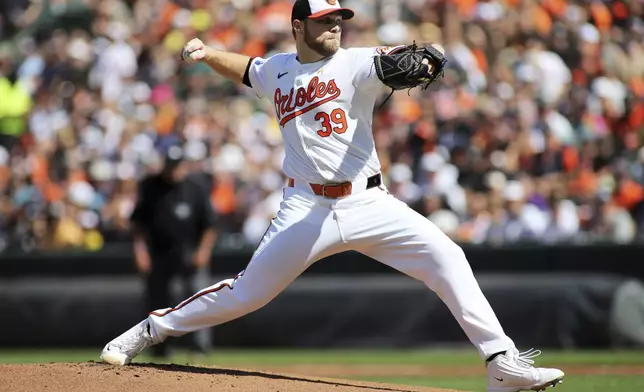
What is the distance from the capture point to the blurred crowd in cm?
1460

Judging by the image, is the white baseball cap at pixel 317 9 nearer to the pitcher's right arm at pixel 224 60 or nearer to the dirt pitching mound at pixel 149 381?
the pitcher's right arm at pixel 224 60

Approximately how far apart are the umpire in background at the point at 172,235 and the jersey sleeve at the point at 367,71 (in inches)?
241

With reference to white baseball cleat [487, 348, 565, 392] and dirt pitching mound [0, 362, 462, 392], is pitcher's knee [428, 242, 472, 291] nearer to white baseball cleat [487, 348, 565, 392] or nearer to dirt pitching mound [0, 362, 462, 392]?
white baseball cleat [487, 348, 565, 392]

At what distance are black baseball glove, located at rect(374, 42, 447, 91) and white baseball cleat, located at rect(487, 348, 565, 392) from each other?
1.71 m

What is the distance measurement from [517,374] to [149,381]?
2191 millimetres

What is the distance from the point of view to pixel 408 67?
21.0 ft

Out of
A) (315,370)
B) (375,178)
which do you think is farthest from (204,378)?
(315,370)

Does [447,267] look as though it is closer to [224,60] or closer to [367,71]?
[367,71]

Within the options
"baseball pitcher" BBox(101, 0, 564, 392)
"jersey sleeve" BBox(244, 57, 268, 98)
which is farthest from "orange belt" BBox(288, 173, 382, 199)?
"jersey sleeve" BBox(244, 57, 268, 98)

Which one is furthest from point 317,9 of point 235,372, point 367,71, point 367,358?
point 367,358

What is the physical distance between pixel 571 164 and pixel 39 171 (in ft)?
25.2

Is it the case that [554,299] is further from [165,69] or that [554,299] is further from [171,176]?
[165,69]

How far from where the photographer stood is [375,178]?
684 cm

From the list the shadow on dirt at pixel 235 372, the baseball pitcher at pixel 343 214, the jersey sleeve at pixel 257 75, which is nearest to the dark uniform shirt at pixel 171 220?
the shadow on dirt at pixel 235 372
